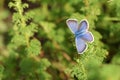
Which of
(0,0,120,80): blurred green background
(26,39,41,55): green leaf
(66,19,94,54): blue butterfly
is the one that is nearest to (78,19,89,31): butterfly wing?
(66,19,94,54): blue butterfly

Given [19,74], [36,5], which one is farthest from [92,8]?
[36,5]

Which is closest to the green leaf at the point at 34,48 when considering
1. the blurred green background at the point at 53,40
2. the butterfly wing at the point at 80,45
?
the blurred green background at the point at 53,40

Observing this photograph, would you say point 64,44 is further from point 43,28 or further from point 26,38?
point 26,38

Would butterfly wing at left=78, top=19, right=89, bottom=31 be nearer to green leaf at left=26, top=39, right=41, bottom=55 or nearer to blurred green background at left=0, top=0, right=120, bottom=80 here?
blurred green background at left=0, top=0, right=120, bottom=80

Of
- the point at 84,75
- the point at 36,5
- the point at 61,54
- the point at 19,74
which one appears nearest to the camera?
the point at 84,75

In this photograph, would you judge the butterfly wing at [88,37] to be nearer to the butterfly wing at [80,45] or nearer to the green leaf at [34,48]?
the butterfly wing at [80,45]

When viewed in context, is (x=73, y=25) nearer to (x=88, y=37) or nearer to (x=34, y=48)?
(x=88, y=37)

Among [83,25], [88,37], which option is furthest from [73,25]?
[88,37]
